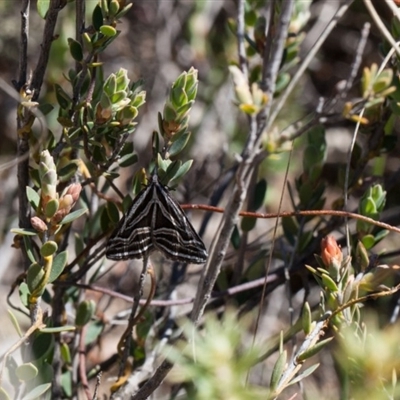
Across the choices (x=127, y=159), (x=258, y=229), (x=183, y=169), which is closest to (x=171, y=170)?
(x=183, y=169)

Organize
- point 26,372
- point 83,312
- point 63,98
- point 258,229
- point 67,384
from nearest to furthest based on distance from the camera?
point 26,372 < point 63,98 < point 83,312 < point 67,384 < point 258,229

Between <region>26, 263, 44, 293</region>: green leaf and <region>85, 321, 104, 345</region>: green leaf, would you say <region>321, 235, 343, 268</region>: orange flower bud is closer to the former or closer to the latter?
<region>26, 263, 44, 293</region>: green leaf

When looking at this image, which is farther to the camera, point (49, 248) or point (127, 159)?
point (127, 159)

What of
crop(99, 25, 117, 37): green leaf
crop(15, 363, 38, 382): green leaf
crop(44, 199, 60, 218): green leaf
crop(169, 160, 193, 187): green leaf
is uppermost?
crop(99, 25, 117, 37): green leaf

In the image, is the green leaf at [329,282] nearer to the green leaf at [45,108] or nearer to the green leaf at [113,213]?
the green leaf at [113,213]

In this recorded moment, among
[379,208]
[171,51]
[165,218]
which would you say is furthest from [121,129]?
[171,51]

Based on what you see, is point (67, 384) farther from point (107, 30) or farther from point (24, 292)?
point (107, 30)

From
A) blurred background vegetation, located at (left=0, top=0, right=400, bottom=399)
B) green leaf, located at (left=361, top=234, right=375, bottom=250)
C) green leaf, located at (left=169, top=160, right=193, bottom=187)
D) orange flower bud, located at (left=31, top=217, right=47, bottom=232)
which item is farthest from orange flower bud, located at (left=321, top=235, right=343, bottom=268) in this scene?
orange flower bud, located at (left=31, top=217, right=47, bottom=232)
